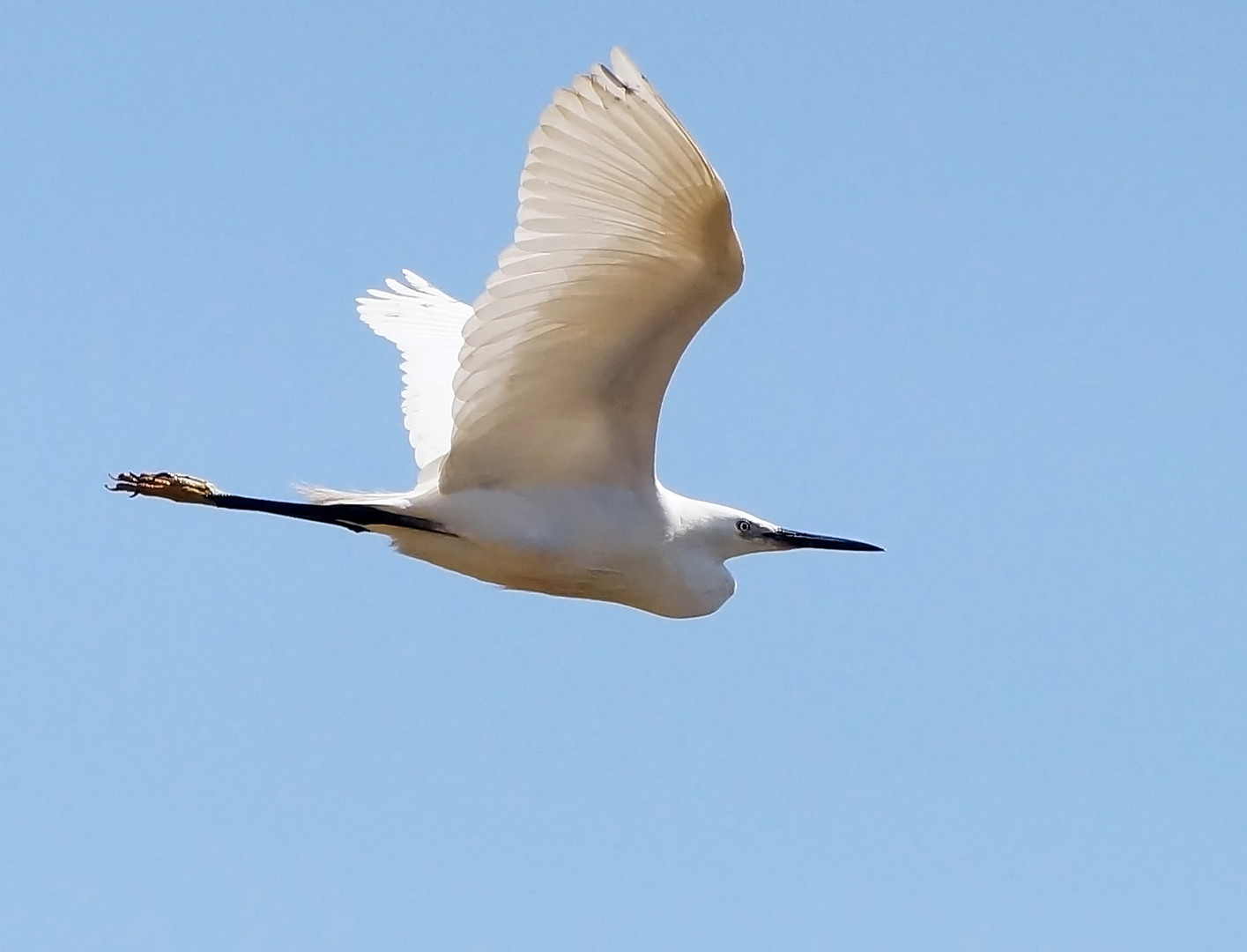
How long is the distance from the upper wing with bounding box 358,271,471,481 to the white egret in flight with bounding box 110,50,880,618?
0.09 feet

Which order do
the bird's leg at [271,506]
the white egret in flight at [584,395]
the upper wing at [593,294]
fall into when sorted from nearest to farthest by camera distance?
the upper wing at [593,294] → the white egret in flight at [584,395] → the bird's leg at [271,506]

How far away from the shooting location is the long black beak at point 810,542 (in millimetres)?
9734

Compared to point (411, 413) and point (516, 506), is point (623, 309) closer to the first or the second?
point (516, 506)

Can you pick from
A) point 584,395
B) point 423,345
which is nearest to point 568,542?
point 584,395

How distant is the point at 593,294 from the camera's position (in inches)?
295

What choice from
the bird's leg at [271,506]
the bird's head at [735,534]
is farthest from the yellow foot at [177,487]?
the bird's head at [735,534]

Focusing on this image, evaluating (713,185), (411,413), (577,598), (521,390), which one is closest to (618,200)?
(713,185)

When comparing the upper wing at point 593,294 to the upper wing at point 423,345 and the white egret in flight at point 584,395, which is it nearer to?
the white egret in flight at point 584,395

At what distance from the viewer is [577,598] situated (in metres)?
8.82

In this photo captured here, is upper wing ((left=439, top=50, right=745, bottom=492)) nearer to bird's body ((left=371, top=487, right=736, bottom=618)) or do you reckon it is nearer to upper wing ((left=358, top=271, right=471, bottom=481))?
bird's body ((left=371, top=487, right=736, bottom=618))

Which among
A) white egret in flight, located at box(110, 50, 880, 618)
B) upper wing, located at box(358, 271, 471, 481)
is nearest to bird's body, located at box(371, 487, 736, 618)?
white egret in flight, located at box(110, 50, 880, 618)

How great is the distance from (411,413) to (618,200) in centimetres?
300

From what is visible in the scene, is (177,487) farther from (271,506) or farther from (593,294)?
(593,294)

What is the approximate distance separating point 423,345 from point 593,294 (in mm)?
3307
